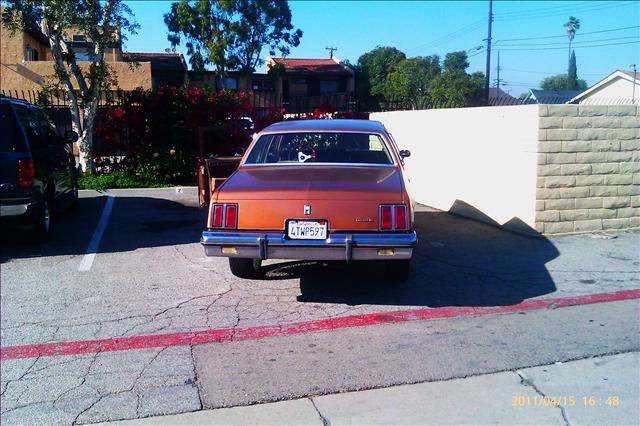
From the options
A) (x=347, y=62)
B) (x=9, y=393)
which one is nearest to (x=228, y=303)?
(x=9, y=393)

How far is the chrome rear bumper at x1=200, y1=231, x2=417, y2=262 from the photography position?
5.10 meters

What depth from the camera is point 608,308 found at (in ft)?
18.6

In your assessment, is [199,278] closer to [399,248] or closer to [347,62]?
[399,248]

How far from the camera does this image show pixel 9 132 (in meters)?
7.09

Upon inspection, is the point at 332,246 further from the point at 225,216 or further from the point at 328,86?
the point at 328,86

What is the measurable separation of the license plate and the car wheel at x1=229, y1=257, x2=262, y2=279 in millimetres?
1244

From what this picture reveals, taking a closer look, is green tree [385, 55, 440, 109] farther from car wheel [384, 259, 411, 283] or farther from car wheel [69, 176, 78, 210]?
car wheel [384, 259, 411, 283]

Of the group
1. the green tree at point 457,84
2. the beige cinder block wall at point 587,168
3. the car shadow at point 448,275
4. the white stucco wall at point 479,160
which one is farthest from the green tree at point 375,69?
the car shadow at point 448,275

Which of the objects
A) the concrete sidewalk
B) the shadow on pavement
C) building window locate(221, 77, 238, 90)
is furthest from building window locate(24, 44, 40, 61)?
the concrete sidewalk

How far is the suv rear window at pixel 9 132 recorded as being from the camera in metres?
7.00

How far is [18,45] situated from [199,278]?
2311 centimetres

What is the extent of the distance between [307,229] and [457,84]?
88.8 feet

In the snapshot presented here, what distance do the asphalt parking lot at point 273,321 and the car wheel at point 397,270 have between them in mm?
125
